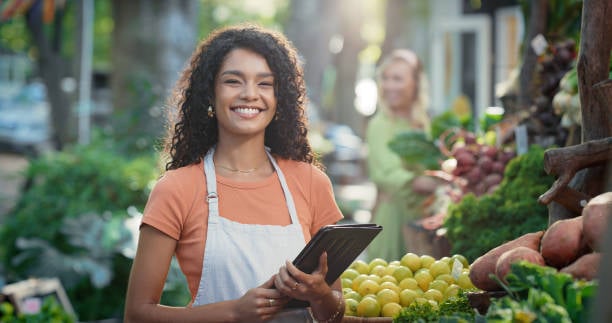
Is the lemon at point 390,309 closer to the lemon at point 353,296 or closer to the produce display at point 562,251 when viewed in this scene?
the lemon at point 353,296

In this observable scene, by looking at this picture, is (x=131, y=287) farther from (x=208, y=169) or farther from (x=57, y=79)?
(x=57, y=79)

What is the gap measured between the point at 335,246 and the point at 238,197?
47cm

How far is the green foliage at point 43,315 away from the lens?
5719 mm

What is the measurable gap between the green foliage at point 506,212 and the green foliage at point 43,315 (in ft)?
8.56

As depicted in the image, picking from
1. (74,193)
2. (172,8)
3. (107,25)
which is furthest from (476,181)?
(107,25)

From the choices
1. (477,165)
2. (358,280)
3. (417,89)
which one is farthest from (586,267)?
(417,89)

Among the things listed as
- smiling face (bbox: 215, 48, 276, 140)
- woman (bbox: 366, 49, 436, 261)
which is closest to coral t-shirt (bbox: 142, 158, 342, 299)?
smiling face (bbox: 215, 48, 276, 140)

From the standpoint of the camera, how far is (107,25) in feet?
145

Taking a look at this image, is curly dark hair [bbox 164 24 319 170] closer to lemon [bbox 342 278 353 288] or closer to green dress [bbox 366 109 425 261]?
lemon [bbox 342 278 353 288]

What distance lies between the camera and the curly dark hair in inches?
130

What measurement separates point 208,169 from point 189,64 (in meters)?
0.46

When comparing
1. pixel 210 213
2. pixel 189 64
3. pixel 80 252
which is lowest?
pixel 80 252

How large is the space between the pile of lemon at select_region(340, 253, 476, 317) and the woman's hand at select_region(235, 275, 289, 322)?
2.21 ft

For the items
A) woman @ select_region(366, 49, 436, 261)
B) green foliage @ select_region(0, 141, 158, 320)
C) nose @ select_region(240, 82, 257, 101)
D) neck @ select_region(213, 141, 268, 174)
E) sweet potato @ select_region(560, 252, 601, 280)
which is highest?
nose @ select_region(240, 82, 257, 101)
